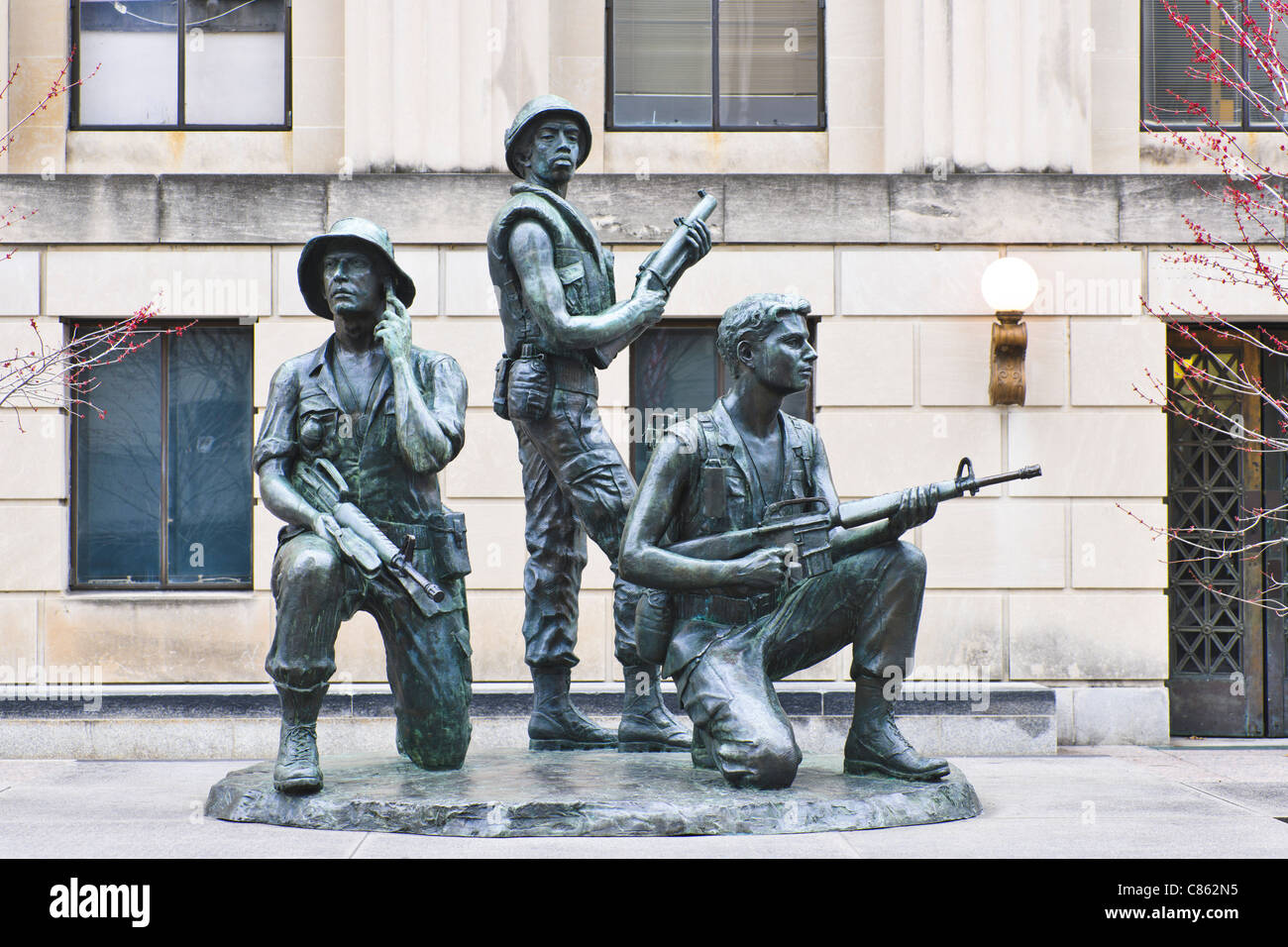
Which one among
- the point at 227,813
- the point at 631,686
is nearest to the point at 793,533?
the point at 631,686

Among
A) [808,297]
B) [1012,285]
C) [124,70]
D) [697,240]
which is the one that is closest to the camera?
[697,240]

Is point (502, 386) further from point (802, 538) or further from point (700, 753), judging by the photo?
point (700, 753)

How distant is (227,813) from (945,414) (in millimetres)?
6862

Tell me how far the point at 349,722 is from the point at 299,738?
3929 mm

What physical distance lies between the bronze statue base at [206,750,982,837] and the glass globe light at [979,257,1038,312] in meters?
5.46

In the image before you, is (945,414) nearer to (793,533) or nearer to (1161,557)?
(1161,557)

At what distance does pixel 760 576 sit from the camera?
19.7 ft

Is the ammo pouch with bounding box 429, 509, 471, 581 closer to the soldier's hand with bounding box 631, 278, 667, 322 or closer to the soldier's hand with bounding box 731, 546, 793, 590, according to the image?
the soldier's hand with bounding box 731, 546, 793, 590

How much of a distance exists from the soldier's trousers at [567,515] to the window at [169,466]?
16.7ft

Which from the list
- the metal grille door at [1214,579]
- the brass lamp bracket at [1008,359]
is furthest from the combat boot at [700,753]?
the metal grille door at [1214,579]

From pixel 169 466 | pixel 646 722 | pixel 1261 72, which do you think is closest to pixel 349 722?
pixel 169 466

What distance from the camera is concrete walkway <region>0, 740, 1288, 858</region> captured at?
17.6 feet

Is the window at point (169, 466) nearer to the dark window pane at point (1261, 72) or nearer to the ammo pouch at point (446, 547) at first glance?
the ammo pouch at point (446, 547)

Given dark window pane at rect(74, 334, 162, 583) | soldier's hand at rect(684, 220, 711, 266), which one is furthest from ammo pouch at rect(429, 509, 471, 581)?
dark window pane at rect(74, 334, 162, 583)
